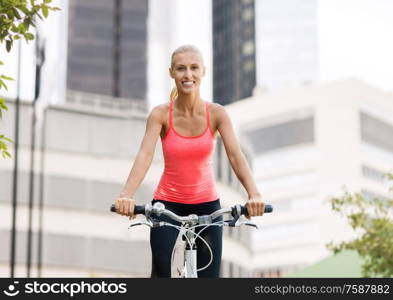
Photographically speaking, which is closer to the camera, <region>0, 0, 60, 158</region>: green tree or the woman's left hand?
the woman's left hand

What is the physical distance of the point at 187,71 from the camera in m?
5.48

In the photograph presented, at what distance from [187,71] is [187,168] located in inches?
21.4

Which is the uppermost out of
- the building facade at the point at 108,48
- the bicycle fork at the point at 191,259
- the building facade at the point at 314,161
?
the building facade at the point at 108,48

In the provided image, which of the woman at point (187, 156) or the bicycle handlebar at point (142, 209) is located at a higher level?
the woman at point (187, 156)

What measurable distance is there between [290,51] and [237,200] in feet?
371

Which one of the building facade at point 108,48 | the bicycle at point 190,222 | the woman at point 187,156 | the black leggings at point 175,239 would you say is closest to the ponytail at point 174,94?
the woman at point 187,156

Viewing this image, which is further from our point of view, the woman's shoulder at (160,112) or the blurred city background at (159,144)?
the blurred city background at (159,144)

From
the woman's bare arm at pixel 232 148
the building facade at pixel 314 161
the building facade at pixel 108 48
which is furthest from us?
the building facade at pixel 108 48

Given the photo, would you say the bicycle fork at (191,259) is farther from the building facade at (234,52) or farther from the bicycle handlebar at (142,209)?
the building facade at (234,52)

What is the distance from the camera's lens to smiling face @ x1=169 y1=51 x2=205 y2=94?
5473mm

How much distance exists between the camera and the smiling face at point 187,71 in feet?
18.0

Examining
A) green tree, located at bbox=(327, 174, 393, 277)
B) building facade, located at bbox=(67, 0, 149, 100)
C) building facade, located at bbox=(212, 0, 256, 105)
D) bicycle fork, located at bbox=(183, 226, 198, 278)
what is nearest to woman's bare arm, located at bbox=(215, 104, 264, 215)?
bicycle fork, located at bbox=(183, 226, 198, 278)

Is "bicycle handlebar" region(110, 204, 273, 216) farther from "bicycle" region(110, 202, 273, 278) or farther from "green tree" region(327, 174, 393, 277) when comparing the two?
"green tree" region(327, 174, 393, 277)

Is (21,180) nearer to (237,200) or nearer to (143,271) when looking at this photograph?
(143,271)
